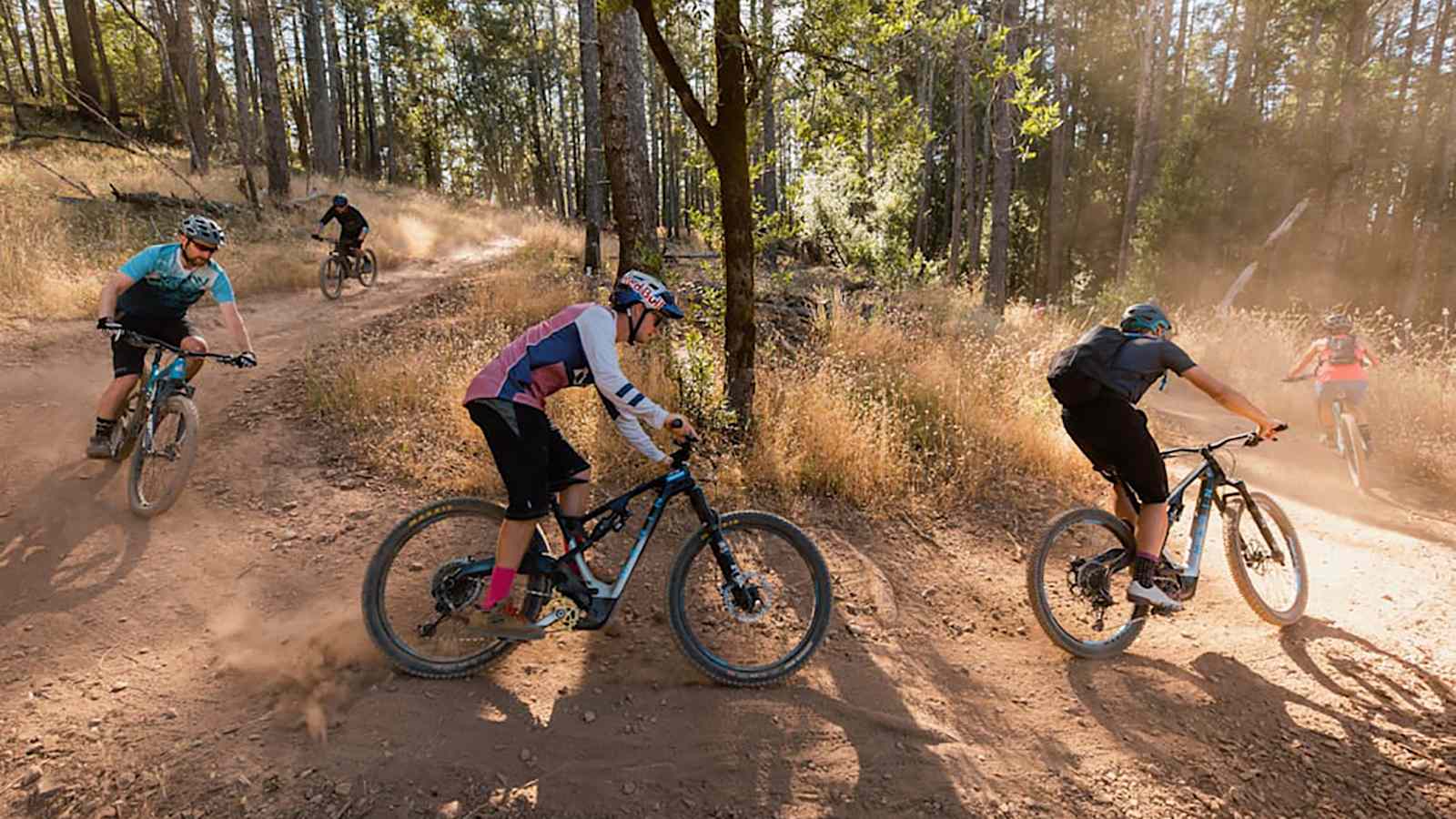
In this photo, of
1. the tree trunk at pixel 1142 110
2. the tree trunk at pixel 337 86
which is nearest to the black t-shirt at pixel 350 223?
the tree trunk at pixel 1142 110

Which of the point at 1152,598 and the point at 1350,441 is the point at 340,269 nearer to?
the point at 1152,598

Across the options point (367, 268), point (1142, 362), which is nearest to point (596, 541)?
point (1142, 362)

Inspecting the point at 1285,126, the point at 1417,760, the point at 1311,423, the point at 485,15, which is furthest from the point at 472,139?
the point at 1417,760

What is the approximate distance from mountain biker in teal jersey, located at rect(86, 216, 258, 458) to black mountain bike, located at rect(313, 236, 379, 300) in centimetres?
734

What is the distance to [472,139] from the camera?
1817 inches

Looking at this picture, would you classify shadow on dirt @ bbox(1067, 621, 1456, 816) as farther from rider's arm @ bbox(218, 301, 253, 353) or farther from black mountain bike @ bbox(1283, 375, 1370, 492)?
rider's arm @ bbox(218, 301, 253, 353)

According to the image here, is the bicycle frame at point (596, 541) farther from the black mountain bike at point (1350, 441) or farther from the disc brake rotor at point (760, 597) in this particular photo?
the black mountain bike at point (1350, 441)

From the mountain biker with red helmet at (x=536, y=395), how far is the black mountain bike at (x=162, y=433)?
9.34 feet

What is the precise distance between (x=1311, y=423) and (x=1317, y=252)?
20.4 meters

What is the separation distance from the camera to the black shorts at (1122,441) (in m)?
4.14

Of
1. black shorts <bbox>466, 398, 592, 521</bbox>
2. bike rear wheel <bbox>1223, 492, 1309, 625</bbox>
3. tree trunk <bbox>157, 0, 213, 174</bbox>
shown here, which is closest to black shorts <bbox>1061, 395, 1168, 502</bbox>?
bike rear wheel <bbox>1223, 492, 1309, 625</bbox>

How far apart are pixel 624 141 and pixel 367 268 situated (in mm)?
7843

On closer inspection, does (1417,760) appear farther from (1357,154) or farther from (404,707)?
(1357,154)

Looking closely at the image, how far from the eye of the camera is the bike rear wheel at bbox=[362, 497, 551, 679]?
361cm
